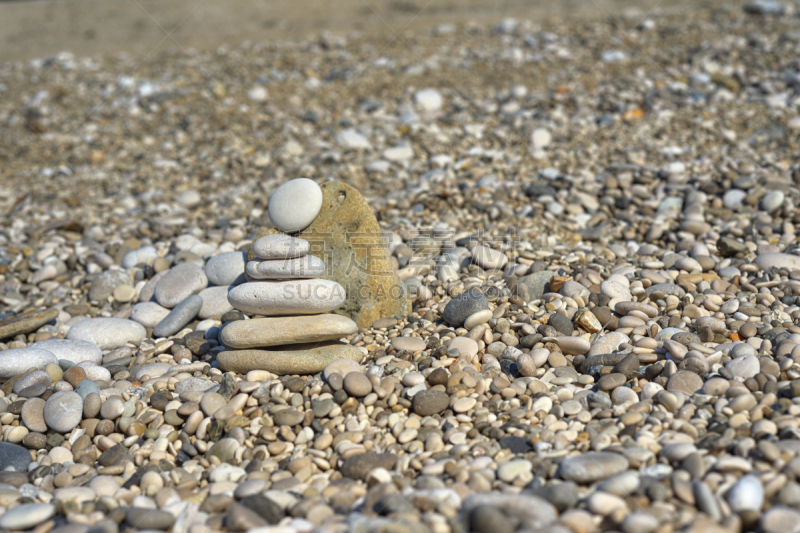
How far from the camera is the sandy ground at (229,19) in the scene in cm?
1024

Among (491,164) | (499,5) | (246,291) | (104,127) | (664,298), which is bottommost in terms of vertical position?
(664,298)

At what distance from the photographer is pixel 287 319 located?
11.6ft

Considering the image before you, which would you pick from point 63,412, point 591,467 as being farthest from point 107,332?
point 591,467

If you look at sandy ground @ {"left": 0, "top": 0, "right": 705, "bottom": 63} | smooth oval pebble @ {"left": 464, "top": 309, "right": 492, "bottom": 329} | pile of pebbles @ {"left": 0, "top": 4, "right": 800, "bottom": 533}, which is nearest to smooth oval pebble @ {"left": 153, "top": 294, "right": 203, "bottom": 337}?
pile of pebbles @ {"left": 0, "top": 4, "right": 800, "bottom": 533}

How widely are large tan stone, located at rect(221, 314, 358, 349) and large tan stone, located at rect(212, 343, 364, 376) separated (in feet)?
0.20

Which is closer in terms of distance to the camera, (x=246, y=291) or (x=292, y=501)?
(x=292, y=501)

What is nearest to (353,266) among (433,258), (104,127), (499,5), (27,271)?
(433,258)

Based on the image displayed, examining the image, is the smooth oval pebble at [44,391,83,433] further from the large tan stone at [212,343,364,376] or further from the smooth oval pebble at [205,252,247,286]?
the smooth oval pebble at [205,252,247,286]

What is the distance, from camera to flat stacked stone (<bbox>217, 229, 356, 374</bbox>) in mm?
3430

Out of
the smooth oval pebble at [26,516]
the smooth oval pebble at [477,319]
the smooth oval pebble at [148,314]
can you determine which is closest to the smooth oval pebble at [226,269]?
the smooth oval pebble at [148,314]

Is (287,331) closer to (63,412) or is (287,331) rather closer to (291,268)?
(291,268)

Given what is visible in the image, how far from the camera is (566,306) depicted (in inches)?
149

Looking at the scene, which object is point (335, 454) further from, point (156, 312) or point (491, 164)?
point (491, 164)

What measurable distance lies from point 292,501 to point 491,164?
4508mm
